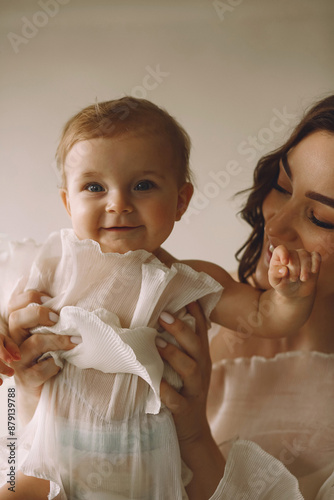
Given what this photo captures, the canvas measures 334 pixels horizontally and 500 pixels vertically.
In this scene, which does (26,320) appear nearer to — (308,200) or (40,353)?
(40,353)

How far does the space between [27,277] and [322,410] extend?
2.09 ft

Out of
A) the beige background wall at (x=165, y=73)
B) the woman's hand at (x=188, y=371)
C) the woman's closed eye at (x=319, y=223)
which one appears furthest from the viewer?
the beige background wall at (x=165, y=73)

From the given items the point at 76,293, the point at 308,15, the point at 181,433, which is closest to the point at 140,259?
the point at 76,293

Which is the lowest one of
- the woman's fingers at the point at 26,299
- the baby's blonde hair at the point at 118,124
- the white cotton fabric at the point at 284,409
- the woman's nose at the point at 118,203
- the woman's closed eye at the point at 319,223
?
the white cotton fabric at the point at 284,409

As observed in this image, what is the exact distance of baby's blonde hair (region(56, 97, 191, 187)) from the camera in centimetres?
78

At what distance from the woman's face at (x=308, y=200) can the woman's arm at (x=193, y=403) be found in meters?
0.23

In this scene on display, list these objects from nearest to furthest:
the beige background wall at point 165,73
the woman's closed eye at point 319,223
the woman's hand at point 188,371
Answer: the woman's hand at point 188,371
the woman's closed eye at point 319,223
the beige background wall at point 165,73

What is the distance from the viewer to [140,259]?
2.62 ft

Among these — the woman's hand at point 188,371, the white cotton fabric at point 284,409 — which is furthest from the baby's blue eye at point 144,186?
the white cotton fabric at point 284,409

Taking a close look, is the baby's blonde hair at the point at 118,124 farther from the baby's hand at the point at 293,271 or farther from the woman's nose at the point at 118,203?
the baby's hand at the point at 293,271

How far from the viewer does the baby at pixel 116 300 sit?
73cm

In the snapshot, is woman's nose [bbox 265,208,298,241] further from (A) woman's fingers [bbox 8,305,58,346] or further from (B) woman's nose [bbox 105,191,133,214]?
(A) woman's fingers [bbox 8,305,58,346]

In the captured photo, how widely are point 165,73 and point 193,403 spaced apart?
729 mm

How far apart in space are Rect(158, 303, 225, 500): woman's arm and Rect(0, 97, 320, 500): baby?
0.02 m
